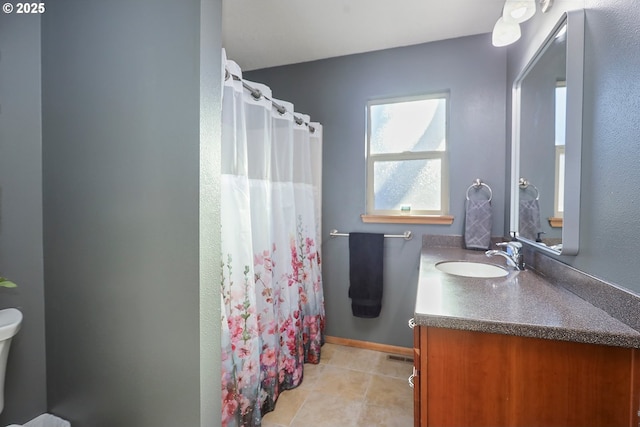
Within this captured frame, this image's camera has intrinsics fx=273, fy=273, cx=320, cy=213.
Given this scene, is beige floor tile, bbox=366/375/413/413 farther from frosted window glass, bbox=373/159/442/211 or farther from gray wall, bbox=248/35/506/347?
frosted window glass, bbox=373/159/442/211

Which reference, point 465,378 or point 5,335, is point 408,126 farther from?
point 5,335

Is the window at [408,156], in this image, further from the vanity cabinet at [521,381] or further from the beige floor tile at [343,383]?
the vanity cabinet at [521,381]

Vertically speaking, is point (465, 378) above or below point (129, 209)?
below

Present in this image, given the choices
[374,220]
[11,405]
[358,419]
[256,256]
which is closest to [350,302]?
[374,220]

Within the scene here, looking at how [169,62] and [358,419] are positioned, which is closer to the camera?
[169,62]

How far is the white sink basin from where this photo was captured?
5.08 feet

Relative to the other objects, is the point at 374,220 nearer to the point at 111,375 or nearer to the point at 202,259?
the point at 202,259

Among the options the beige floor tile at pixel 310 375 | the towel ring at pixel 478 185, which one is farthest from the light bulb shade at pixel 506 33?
the beige floor tile at pixel 310 375

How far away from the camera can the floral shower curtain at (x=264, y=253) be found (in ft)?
4.46

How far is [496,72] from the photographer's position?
2.01m

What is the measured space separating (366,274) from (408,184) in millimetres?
823

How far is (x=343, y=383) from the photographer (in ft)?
6.17

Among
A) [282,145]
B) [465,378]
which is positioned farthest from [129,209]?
[465,378]

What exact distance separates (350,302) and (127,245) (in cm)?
178
